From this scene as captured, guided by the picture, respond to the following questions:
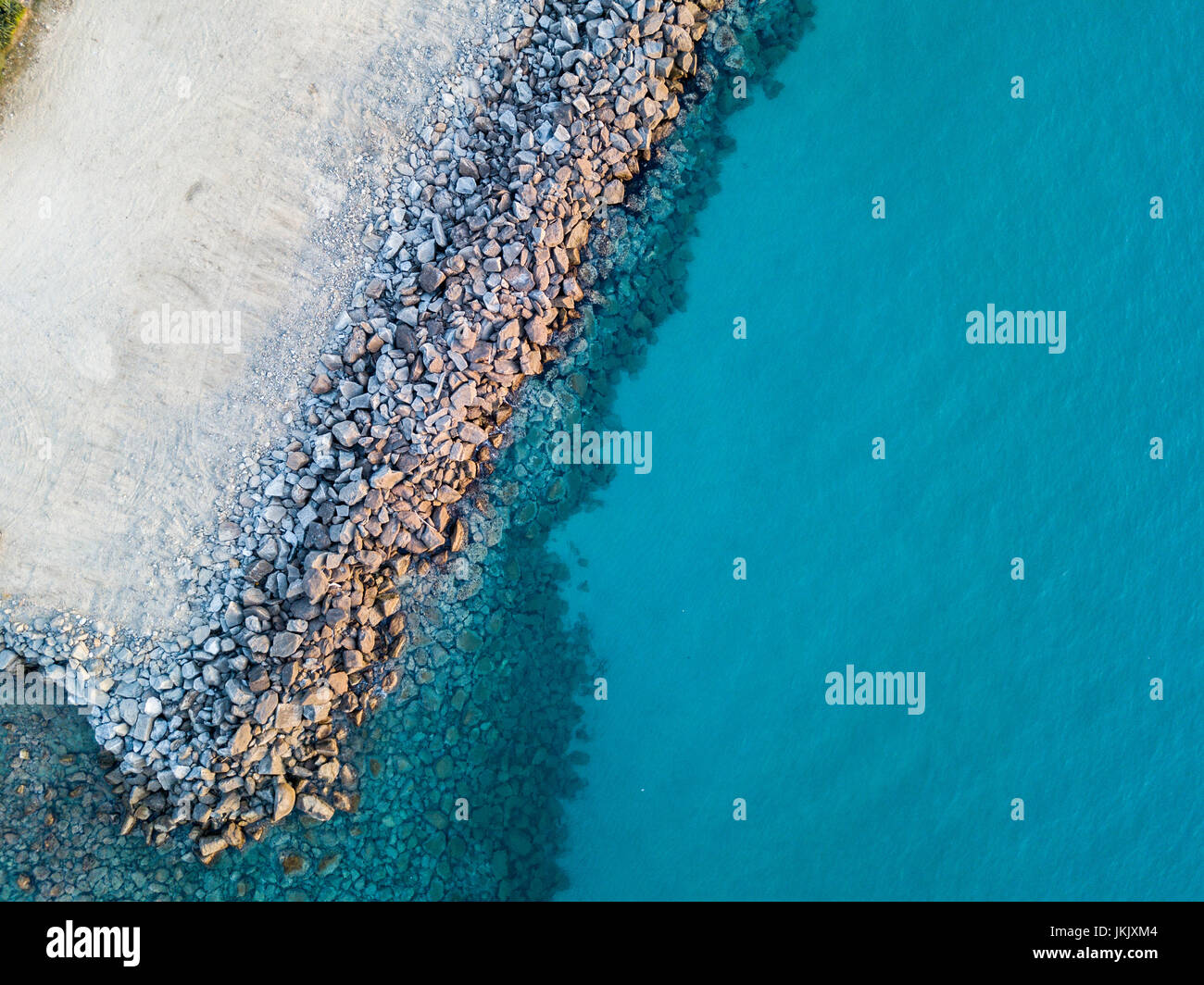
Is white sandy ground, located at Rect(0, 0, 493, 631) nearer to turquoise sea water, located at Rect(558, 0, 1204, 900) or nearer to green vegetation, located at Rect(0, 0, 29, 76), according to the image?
green vegetation, located at Rect(0, 0, 29, 76)

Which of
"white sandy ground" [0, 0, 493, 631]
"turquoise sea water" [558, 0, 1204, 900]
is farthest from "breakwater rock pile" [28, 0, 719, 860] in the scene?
"turquoise sea water" [558, 0, 1204, 900]

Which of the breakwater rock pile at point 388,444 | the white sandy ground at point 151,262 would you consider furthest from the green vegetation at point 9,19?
the breakwater rock pile at point 388,444

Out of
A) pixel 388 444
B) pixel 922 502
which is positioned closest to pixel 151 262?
pixel 388 444

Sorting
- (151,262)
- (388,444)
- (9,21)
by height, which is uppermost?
(9,21)

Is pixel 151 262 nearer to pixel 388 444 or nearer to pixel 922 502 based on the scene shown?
pixel 388 444

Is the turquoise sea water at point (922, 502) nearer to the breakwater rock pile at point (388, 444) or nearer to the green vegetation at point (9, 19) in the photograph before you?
the breakwater rock pile at point (388, 444)

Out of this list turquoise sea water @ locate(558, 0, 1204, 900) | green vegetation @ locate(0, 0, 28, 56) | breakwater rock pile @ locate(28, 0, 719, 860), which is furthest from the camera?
turquoise sea water @ locate(558, 0, 1204, 900)

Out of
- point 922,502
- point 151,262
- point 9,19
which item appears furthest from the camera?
point 922,502
